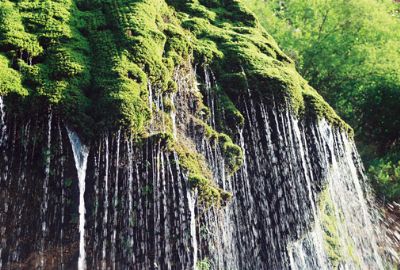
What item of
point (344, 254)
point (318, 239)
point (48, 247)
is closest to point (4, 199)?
point (48, 247)

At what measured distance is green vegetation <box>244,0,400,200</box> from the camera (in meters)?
A: 15.3

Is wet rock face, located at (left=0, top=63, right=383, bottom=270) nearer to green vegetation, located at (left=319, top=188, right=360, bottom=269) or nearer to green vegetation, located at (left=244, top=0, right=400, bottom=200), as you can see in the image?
green vegetation, located at (left=319, top=188, right=360, bottom=269)

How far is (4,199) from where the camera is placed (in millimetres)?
5551

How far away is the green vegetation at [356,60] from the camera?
50.1 feet

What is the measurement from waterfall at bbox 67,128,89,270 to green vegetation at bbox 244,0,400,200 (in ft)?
35.0

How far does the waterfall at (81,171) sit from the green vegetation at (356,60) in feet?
35.0

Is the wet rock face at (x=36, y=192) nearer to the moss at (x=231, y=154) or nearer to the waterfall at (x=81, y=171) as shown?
the waterfall at (x=81, y=171)

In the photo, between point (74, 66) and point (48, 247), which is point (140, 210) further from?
point (74, 66)

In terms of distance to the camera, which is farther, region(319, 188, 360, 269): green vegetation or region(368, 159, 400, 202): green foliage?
region(368, 159, 400, 202): green foliage

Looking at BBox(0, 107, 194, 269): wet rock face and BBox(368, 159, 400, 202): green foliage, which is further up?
BBox(368, 159, 400, 202): green foliage

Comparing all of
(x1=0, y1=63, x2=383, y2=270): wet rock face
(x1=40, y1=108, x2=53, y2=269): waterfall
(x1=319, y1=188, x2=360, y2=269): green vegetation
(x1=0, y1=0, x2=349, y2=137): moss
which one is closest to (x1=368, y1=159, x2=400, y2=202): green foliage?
(x1=319, y1=188, x2=360, y2=269): green vegetation

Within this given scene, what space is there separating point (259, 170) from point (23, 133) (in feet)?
11.9

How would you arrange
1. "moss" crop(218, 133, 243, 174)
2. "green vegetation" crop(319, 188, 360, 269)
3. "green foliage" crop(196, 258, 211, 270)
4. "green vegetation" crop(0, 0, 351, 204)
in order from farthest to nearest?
"green vegetation" crop(319, 188, 360, 269)
"moss" crop(218, 133, 243, 174)
"green foliage" crop(196, 258, 211, 270)
"green vegetation" crop(0, 0, 351, 204)

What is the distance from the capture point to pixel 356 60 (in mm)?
15883
